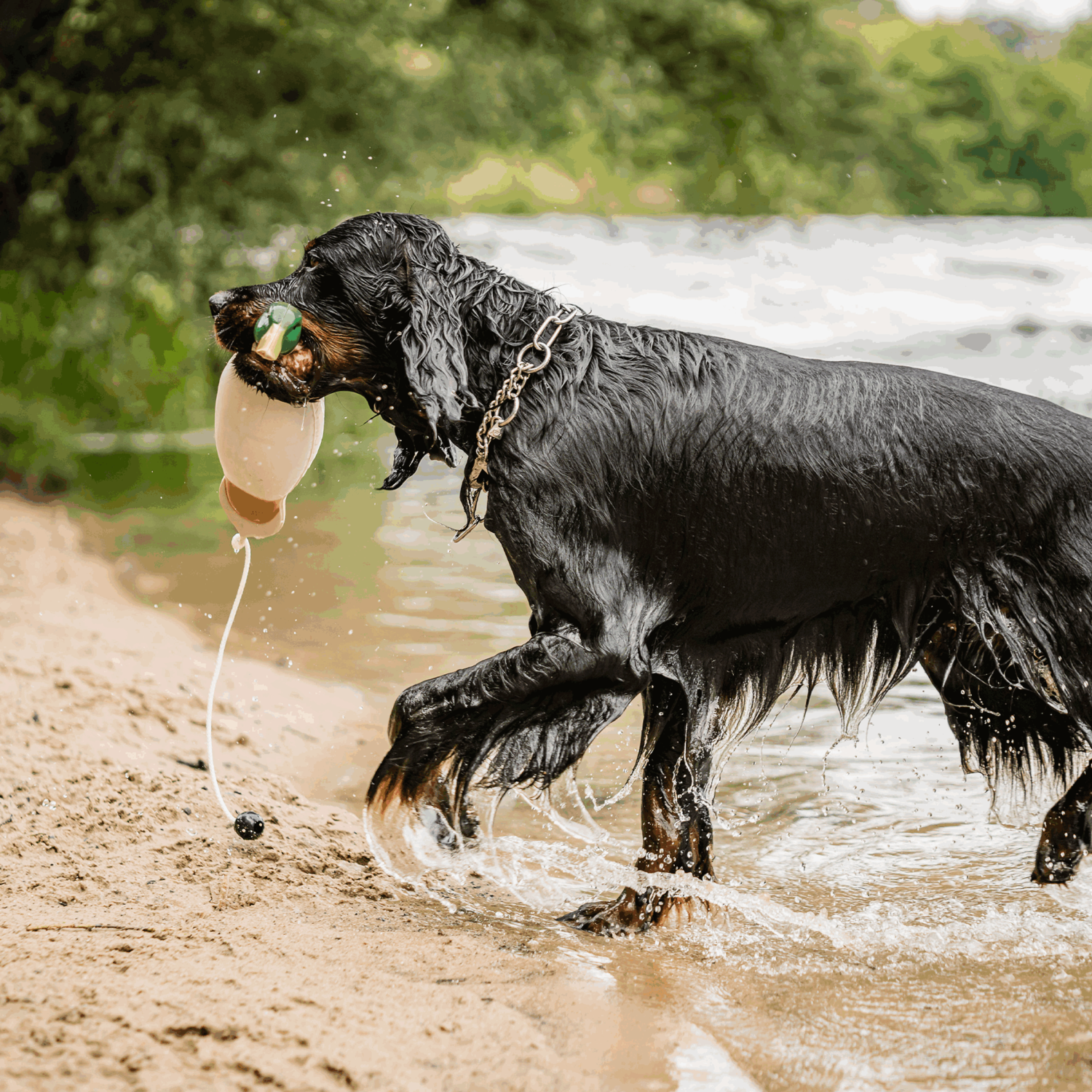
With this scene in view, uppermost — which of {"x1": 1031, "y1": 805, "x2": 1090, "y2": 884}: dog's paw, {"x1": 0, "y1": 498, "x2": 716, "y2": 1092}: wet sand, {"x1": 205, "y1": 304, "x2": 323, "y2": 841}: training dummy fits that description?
{"x1": 205, "y1": 304, "x2": 323, "y2": 841}: training dummy

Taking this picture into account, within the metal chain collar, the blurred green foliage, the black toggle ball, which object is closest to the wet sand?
the black toggle ball

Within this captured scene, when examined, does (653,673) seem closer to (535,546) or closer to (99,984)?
(535,546)

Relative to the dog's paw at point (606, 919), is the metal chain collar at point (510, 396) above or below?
above

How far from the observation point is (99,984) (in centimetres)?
260

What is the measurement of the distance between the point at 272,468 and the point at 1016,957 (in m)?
2.50

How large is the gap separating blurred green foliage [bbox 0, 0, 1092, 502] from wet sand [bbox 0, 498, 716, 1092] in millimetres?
6818

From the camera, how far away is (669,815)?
3574 millimetres

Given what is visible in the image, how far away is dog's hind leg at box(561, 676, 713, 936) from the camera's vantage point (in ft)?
11.5

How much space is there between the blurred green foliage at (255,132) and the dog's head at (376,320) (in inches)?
324

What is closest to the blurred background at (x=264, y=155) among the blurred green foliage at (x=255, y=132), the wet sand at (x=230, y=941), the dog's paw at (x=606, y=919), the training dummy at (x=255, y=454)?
the blurred green foliage at (x=255, y=132)

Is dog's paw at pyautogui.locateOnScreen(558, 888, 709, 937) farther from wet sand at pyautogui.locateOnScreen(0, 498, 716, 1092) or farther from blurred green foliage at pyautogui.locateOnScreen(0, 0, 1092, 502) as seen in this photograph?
blurred green foliage at pyautogui.locateOnScreen(0, 0, 1092, 502)

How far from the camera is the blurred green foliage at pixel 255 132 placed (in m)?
11.0

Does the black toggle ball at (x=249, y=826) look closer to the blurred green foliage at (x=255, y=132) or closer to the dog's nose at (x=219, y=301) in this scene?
the dog's nose at (x=219, y=301)

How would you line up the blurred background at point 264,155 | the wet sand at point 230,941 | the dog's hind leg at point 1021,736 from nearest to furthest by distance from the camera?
the wet sand at point 230,941
the dog's hind leg at point 1021,736
the blurred background at point 264,155
